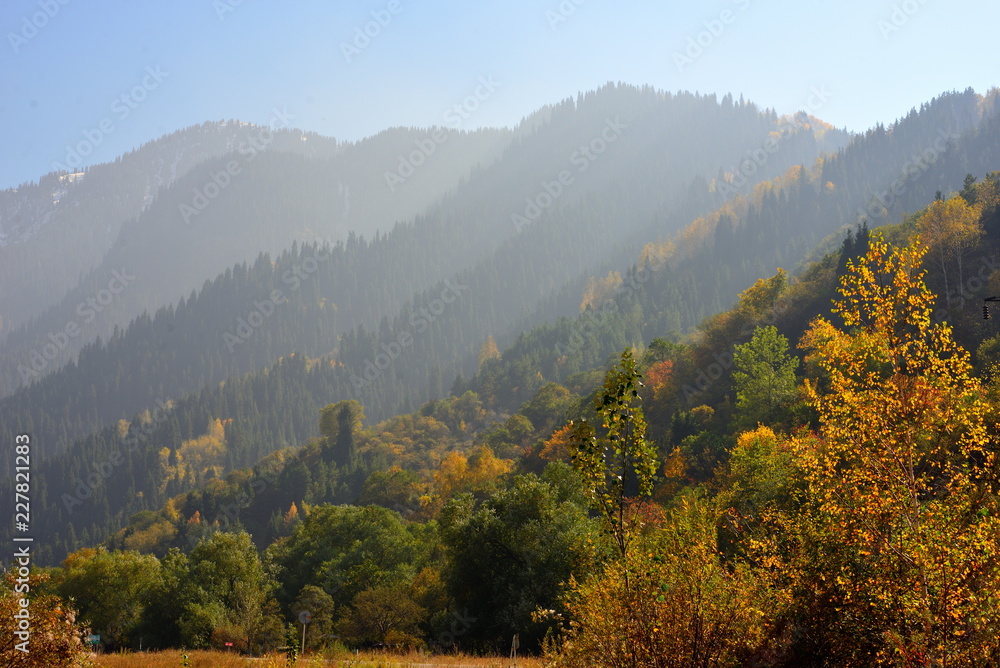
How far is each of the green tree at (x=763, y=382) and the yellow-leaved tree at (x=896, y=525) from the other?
59629mm

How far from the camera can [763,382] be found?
75312mm

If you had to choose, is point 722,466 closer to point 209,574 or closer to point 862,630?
point 209,574

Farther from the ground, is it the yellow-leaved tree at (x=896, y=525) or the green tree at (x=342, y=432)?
the yellow-leaved tree at (x=896, y=525)

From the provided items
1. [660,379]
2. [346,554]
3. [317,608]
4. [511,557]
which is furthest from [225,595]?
[660,379]

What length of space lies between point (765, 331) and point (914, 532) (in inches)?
2895

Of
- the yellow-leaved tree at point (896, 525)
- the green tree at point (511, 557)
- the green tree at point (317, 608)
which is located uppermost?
the yellow-leaved tree at point (896, 525)

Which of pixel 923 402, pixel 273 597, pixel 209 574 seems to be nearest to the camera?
pixel 923 402

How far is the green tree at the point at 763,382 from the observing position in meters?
74.1

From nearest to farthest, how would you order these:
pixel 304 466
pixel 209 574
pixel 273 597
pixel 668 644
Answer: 1. pixel 668 644
2. pixel 209 574
3. pixel 273 597
4. pixel 304 466

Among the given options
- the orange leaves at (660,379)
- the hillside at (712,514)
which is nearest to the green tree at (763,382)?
the hillside at (712,514)

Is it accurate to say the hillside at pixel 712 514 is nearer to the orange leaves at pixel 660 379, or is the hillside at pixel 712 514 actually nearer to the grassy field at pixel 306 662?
the orange leaves at pixel 660 379

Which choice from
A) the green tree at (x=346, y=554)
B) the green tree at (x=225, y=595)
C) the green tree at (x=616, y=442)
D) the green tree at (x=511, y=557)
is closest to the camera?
the green tree at (x=616, y=442)

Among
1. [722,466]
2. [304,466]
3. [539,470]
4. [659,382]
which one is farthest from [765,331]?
[304,466]

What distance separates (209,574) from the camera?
56.4 m
